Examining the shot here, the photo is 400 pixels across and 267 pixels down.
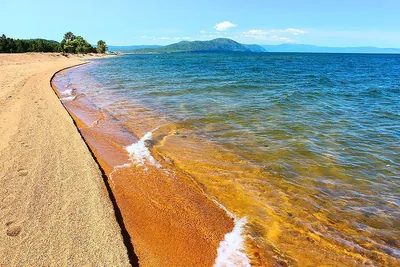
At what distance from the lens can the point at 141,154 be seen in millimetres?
8555

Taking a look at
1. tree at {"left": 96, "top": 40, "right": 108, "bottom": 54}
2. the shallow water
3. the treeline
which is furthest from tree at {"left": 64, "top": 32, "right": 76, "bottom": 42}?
the shallow water

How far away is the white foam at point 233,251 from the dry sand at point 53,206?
1567mm

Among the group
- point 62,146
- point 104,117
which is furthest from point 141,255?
point 104,117

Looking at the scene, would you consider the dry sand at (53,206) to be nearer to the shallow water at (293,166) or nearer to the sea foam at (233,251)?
the sea foam at (233,251)

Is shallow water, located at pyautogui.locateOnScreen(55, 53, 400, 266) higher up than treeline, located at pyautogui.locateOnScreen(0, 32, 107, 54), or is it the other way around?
treeline, located at pyautogui.locateOnScreen(0, 32, 107, 54)

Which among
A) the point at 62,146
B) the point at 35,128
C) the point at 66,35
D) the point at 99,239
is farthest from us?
the point at 66,35

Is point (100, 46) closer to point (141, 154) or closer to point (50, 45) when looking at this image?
point (50, 45)

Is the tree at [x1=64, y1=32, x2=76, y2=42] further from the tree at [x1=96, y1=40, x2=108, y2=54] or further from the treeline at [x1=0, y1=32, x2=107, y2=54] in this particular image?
the tree at [x1=96, y1=40, x2=108, y2=54]

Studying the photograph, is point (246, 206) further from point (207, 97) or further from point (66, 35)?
point (66, 35)

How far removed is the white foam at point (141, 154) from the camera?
8.02m

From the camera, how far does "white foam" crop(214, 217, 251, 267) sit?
14.1ft

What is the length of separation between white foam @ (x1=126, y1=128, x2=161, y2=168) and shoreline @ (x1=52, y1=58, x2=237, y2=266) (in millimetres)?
200

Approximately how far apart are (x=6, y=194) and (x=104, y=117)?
26.5ft

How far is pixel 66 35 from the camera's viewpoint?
130000 millimetres
